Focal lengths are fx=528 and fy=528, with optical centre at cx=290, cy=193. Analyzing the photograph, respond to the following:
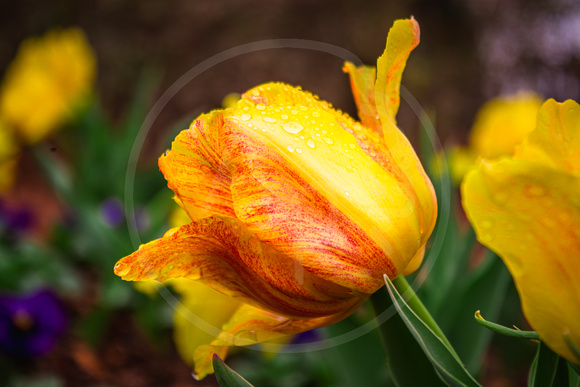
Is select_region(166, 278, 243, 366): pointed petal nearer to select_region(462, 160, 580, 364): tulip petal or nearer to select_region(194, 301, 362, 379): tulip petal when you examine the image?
select_region(194, 301, 362, 379): tulip petal

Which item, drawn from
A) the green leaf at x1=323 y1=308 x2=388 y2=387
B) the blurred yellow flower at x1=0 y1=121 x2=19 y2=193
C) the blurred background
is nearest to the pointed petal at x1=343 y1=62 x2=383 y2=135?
the green leaf at x1=323 y1=308 x2=388 y2=387

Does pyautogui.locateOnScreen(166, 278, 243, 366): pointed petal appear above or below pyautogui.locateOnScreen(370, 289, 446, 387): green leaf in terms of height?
below

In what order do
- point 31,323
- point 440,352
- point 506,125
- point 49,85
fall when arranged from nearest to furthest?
point 440,352, point 31,323, point 506,125, point 49,85

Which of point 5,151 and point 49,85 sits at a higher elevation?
point 49,85

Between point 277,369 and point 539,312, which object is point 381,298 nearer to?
point 539,312

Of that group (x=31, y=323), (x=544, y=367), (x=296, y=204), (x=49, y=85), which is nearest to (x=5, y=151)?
(x=49, y=85)

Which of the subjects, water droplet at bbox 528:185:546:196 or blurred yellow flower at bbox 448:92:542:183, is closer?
water droplet at bbox 528:185:546:196

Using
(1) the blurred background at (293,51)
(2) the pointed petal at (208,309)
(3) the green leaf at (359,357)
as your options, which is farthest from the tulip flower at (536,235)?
(1) the blurred background at (293,51)

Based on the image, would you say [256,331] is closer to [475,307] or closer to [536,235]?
[536,235]

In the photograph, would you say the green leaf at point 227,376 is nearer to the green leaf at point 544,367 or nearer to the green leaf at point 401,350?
the green leaf at point 401,350
